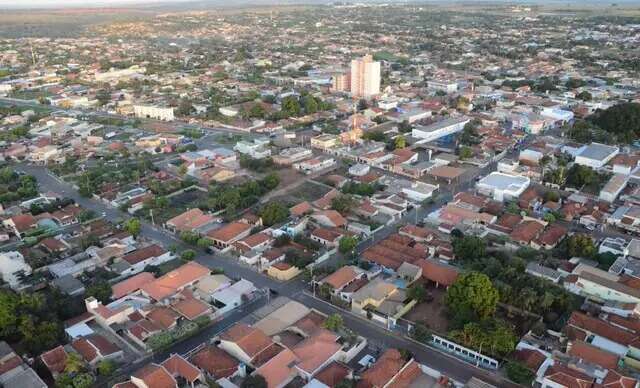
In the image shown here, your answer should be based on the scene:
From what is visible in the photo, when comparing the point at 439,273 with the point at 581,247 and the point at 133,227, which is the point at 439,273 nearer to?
the point at 581,247

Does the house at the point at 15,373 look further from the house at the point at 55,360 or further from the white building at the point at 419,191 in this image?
the white building at the point at 419,191

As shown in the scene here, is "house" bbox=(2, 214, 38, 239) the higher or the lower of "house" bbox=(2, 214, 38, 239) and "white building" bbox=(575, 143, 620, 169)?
the lower

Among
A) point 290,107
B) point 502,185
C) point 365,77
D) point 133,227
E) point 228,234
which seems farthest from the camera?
point 365,77

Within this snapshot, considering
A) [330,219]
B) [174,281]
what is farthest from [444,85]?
[174,281]

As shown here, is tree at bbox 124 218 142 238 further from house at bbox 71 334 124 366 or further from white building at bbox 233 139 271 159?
white building at bbox 233 139 271 159

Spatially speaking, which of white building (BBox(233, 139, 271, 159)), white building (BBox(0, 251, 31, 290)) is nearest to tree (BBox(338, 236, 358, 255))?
white building (BBox(0, 251, 31, 290))

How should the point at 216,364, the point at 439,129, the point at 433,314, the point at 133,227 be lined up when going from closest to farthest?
the point at 216,364 → the point at 433,314 → the point at 133,227 → the point at 439,129

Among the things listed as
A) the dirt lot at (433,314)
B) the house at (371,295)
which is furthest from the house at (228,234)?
the dirt lot at (433,314)

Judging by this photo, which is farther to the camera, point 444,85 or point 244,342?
point 444,85
